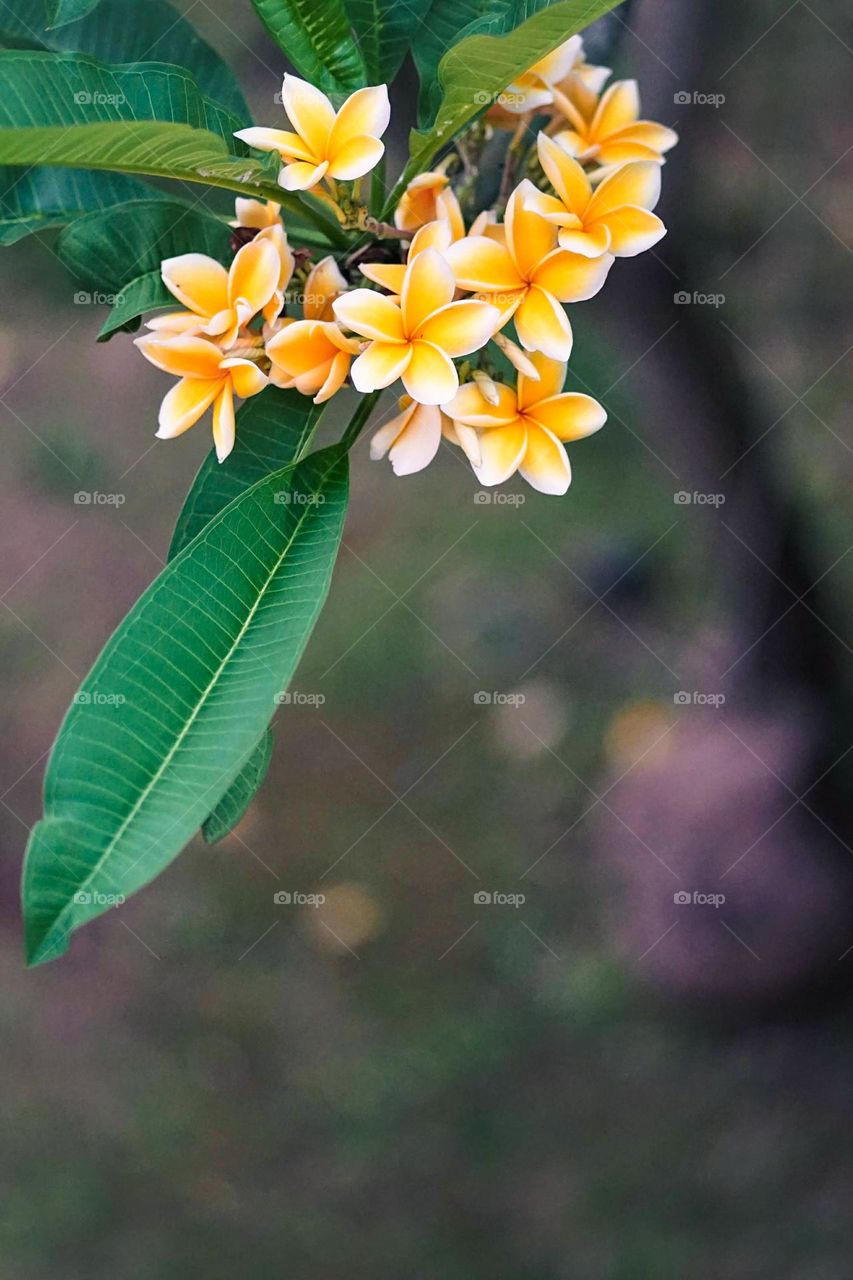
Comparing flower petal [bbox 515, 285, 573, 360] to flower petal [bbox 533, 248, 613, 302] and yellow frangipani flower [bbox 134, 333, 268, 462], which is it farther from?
yellow frangipani flower [bbox 134, 333, 268, 462]

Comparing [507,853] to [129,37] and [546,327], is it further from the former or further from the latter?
[129,37]

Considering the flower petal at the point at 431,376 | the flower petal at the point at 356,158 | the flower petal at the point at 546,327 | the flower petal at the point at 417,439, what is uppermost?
the flower petal at the point at 356,158

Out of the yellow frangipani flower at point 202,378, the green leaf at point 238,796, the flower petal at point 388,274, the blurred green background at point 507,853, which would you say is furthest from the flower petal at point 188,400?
the blurred green background at point 507,853

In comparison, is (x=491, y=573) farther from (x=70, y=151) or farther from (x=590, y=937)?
(x=70, y=151)

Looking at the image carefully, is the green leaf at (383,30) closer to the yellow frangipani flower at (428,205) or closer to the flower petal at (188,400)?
the yellow frangipani flower at (428,205)

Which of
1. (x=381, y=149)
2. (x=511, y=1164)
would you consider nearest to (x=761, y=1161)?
(x=511, y=1164)

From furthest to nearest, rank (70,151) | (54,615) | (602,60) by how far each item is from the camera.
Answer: (54,615)
(602,60)
(70,151)
